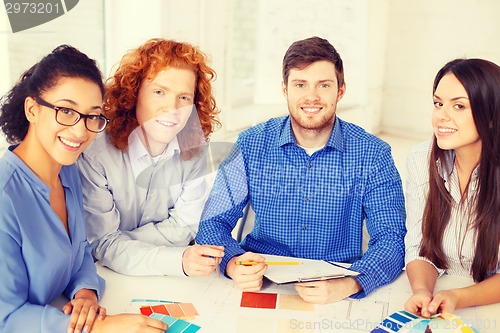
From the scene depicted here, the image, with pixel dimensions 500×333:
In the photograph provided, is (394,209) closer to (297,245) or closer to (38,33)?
(297,245)

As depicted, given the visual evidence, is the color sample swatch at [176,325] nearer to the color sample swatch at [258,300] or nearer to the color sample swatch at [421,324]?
the color sample swatch at [258,300]

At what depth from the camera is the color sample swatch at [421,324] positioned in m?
1.21

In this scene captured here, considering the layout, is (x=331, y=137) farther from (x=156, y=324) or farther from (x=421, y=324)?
(x=156, y=324)

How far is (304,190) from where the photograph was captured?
1786 mm

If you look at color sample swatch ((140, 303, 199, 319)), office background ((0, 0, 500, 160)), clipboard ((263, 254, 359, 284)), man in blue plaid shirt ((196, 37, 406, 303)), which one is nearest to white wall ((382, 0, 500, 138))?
office background ((0, 0, 500, 160))

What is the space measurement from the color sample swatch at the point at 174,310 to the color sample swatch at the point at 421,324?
1.21 ft

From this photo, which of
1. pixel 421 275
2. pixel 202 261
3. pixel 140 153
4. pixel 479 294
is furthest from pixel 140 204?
pixel 479 294

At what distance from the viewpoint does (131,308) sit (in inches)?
51.0

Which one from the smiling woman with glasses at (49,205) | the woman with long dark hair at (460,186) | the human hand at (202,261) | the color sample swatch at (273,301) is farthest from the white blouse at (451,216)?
the smiling woman with glasses at (49,205)

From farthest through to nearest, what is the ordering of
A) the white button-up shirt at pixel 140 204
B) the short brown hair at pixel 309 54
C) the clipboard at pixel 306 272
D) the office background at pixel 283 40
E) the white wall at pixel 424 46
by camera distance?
the white wall at pixel 424 46, the office background at pixel 283 40, the short brown hair at pixel 309 54, the white button-up shirt at pixel 140 204, the clipboard at pixel 306 272

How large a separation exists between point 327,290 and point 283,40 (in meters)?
2.25

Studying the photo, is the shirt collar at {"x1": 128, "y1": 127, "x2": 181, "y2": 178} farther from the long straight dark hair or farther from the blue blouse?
the long straight dark hair

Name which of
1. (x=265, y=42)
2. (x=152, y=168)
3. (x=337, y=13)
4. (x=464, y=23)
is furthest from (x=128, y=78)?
(x=464, y=23)

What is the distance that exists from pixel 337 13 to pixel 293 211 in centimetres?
226
